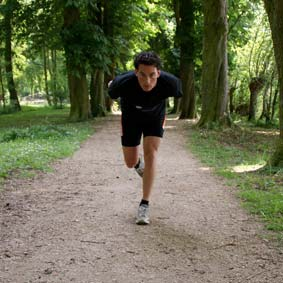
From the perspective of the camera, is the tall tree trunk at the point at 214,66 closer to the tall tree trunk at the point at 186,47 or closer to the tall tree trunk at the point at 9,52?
the tall tree trunk at the point at 186,47

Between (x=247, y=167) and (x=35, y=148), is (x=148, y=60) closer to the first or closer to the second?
(x=247, y=167)

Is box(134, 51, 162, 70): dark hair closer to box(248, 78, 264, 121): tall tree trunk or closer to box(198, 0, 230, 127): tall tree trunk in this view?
box(198, 0, 230, 127): tall tree trunk

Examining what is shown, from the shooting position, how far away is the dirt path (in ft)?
11.9

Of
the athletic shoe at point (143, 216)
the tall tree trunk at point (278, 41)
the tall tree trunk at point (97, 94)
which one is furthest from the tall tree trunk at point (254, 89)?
the athletic shoe at point (143, 216)

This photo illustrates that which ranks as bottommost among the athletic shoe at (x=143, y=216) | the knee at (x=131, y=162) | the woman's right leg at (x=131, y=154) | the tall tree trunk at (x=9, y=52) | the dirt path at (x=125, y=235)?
the dirt path at (x=125, y=235)

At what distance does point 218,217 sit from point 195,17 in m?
18.8

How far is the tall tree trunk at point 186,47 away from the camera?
22547 millimetres

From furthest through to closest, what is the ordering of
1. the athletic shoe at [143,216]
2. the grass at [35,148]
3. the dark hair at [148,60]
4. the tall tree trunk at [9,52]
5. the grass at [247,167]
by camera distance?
the tall tree trunk at [9,52], the grass at [35,148], the grass at [247,167], the athletic shoe at [143,216], the dark hair at [148,60]

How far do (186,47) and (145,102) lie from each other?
1889cm

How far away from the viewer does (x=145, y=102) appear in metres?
4.79

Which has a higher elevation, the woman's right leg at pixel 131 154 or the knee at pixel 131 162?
the woman's right leg at pixel 131 154

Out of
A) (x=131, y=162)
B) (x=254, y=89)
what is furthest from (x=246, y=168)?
(x=254, y=89)

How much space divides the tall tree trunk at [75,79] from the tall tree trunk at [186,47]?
540cm

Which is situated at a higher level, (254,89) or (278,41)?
(278,41)
